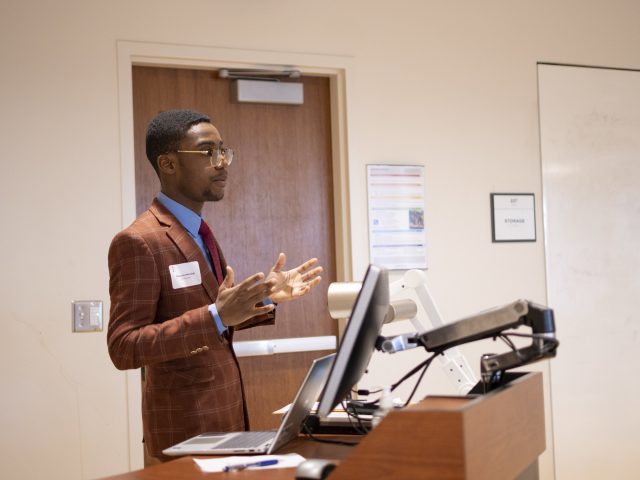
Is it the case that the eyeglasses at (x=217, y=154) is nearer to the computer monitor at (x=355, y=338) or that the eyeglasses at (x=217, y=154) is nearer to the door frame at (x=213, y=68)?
the computer monitor at (x=355, y=338)

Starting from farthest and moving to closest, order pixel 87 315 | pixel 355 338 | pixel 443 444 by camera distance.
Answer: pixel 87 315
pixel 355 338
pixel 443 444

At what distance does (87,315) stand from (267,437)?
178 cm

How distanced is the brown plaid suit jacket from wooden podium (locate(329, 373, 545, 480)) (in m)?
0.81

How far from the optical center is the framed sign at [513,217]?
441 cm

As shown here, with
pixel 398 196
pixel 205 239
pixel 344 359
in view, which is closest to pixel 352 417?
pixel 344 359

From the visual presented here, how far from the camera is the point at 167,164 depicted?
8.36 ft

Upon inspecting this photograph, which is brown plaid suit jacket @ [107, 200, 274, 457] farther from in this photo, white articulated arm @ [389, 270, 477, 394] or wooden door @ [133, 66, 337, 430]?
wooden door @ [133, 66, 337, 430]

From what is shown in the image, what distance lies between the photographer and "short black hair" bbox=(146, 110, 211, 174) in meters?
2.55

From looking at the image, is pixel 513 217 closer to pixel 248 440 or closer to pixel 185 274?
pixel 185 274

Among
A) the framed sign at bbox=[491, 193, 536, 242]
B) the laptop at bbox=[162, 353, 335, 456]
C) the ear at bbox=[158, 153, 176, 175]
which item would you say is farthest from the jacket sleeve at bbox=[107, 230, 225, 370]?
the framed sign at bbox=[491, 193, 536, 242]

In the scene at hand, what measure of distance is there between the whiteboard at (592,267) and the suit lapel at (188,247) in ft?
8.74

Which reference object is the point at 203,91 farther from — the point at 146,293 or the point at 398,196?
the point at 146,293

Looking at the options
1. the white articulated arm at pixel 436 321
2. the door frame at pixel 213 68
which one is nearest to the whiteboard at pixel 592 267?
the door frame at pixel 213 68

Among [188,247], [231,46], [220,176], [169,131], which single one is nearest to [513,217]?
[231,46]
